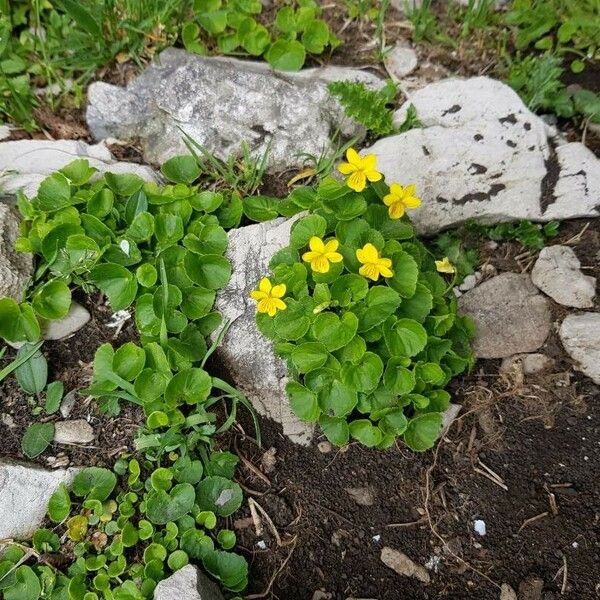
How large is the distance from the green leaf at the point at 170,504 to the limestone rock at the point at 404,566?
0.79 m

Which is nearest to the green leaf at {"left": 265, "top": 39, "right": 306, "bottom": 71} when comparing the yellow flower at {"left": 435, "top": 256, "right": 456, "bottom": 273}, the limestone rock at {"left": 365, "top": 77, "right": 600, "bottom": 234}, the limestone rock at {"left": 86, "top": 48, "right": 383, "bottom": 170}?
the limestone rock at {"left": 86, "top": 48, "right": 383, "bottom": 170}

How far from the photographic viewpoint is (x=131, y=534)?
7.84 feet

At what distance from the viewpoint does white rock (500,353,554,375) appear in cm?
288

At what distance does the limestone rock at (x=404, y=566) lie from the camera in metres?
2.46

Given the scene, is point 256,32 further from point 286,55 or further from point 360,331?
point 360,331

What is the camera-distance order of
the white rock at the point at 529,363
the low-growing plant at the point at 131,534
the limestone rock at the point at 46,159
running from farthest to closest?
the limestone rock at the point at 46,159 → the white rock at the point at 529,363 → the low-growing plant at the point at 131,534

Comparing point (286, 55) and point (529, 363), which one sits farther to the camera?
point (286, 55)

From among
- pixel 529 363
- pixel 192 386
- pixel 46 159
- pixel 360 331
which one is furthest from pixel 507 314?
pixel 46 159

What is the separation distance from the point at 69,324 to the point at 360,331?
1290mm

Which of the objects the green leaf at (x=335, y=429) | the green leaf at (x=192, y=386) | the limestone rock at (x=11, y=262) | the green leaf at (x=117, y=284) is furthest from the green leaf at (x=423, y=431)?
the limestone rock at (x=11, y=262)

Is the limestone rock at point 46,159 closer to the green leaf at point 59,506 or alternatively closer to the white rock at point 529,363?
the green leaf at point 59,506

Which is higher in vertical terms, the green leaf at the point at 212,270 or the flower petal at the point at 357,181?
the flower petal at the point at 357,181

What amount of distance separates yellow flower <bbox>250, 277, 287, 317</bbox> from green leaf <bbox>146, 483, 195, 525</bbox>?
0.74 m

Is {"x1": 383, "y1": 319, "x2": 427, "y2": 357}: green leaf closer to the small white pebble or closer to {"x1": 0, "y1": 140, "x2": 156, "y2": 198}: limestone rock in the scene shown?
the small white pebble
